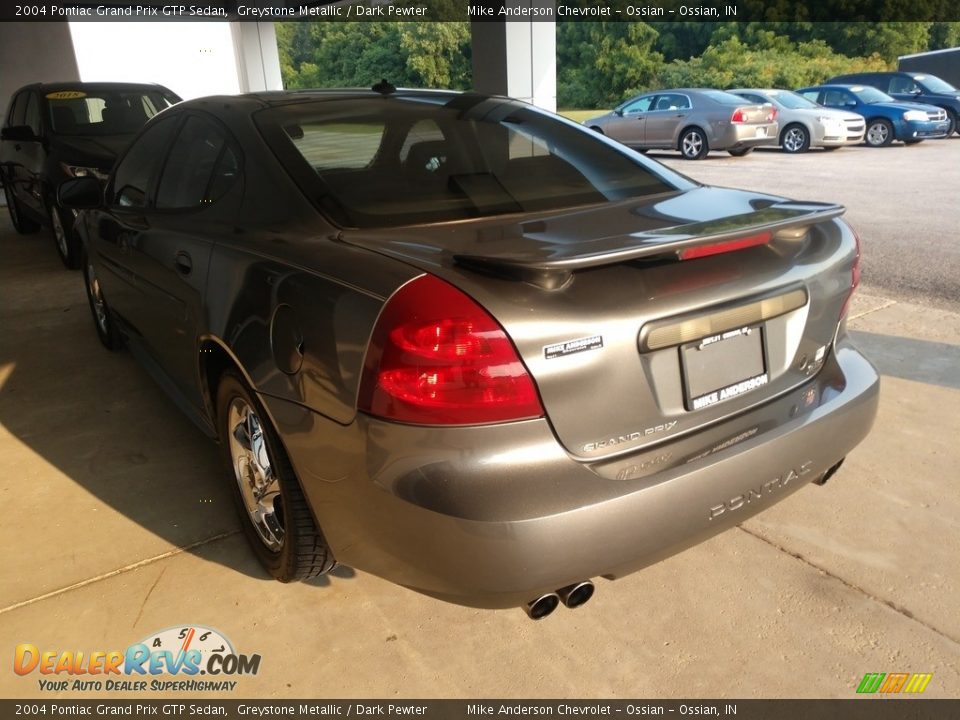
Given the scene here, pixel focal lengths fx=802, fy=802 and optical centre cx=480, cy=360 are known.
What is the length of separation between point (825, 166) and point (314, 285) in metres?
12.9

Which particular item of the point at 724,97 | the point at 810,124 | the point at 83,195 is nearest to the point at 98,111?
the point at 83,195

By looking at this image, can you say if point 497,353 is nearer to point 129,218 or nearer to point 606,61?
point 129,218

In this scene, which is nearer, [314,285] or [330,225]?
[314,285]

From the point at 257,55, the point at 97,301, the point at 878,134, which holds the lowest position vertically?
the point at 878,134

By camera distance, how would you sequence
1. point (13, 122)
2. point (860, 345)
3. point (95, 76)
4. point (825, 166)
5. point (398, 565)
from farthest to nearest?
point (95, 76)
point (825, 166)
point (13, 122)
point (860, 345)
point (398, 565)

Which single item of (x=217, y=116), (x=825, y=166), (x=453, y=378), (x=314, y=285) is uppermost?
(x=217, y=116)

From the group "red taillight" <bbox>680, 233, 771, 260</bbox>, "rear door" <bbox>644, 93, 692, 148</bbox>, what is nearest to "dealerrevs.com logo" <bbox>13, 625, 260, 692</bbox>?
"red taillight" <bbox>680, 233, 771, 260</bbox>

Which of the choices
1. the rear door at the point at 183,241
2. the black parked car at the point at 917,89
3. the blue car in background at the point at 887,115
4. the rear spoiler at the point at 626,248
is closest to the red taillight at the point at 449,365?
the rear spoiler at the point at 626,248

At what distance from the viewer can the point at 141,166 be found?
3600 millimetres

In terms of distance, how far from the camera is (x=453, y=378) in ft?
5.80

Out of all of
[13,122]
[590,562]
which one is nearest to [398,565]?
[590,562]

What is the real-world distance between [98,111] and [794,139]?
12.4 meters

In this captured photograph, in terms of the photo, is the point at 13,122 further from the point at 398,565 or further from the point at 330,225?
the point at 398,565
